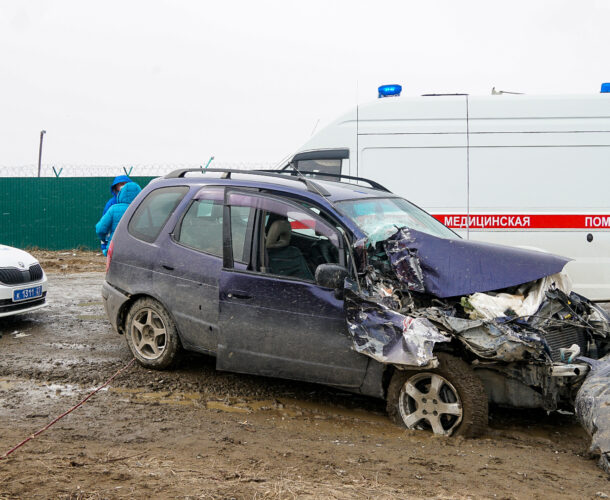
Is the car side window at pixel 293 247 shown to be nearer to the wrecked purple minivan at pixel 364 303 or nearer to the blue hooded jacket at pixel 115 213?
the wrecked purple minivan at pixel 364 303

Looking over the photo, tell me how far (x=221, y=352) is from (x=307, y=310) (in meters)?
0.86

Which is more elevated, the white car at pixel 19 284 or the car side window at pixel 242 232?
the car side window at pixel 242 232

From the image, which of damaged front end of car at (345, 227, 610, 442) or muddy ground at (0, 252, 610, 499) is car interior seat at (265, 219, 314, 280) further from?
muddy ground at (0, 252, 610, 499)

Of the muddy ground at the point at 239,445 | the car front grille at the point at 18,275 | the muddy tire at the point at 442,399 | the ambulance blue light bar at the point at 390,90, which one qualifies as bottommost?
the muddy ground at the point at 239,445

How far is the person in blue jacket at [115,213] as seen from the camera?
7949 millimetres

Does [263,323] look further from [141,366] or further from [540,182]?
[540,182]

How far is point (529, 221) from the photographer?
26.1 feet

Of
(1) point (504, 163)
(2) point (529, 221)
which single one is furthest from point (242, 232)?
(2) point (529, 221)

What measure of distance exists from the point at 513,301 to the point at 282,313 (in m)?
1.65

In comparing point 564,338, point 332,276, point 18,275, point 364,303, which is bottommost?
→ point 564,338

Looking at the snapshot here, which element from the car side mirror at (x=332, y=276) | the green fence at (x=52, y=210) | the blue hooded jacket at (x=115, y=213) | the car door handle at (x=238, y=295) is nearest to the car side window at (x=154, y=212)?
the car door handle at (x=238, y=295)

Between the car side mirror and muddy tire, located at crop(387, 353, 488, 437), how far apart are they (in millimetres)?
750

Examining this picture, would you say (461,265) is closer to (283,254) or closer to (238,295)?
(283,254)

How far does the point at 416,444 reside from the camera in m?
4.20
